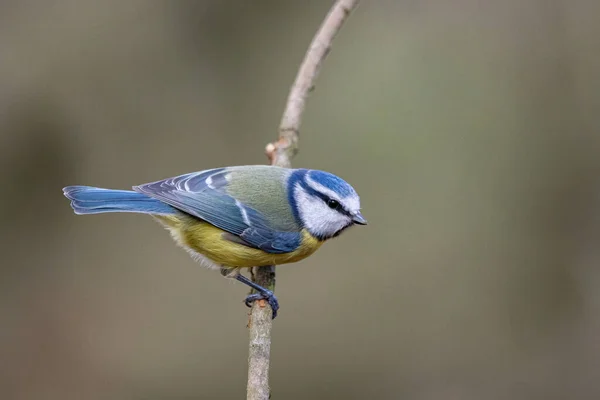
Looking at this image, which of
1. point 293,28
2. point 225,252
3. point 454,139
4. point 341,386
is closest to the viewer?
point 225,252

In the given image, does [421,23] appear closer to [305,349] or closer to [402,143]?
[402,143]

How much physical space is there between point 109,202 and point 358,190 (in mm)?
2199

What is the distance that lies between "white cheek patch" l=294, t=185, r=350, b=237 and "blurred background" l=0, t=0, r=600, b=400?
1617mm

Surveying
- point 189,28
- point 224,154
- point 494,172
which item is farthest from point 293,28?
point 494,172

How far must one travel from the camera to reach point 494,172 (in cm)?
441

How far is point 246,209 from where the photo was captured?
8.80ft

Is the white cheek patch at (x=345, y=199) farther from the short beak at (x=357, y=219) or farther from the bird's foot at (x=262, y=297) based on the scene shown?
the bird's foot at (x=262, y=297)

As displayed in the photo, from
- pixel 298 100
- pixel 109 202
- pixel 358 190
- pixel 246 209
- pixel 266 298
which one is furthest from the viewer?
pixel 358 190

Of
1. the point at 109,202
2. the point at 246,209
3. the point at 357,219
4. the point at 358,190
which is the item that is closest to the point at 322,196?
the point at 357,219

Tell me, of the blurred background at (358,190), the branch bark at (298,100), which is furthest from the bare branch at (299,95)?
the blurred background at (358,190)

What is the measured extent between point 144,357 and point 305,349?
1070 millimetres

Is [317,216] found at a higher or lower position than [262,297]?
higher

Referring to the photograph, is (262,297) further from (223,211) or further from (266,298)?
(223,211)

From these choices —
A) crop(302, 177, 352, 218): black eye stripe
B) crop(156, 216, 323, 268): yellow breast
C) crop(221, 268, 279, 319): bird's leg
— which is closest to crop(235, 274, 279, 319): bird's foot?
crop(221, 268, 279, 319): bird's leg
